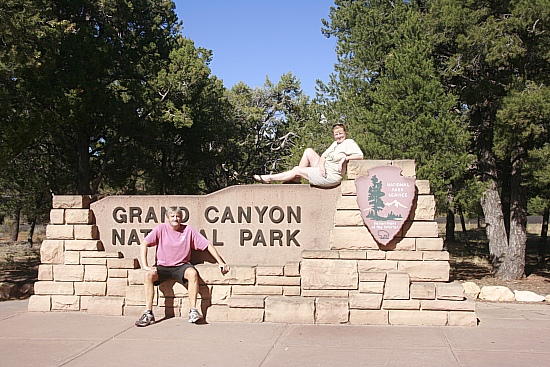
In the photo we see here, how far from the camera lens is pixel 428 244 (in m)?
7.89

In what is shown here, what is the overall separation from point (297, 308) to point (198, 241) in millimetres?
1619

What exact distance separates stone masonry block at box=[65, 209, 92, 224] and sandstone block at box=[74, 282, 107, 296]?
2.97ft

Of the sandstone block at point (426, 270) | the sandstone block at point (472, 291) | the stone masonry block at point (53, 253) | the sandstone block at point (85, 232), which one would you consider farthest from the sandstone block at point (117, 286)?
the sandstone block at point (472, 291)

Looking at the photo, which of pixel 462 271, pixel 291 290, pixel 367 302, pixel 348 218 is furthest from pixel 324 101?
pixel 367 302

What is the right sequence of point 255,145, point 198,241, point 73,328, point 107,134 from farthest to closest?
point 255,145, point 107,134, point 198,241, point 73,328

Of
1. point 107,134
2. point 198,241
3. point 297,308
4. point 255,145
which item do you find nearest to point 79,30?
point 107,134

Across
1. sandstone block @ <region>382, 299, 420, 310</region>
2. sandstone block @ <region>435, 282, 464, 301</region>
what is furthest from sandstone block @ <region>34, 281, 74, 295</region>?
sandstone block @ <region>435, 282, 464, 301</region>

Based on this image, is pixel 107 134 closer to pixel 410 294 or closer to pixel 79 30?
pixel 79 30

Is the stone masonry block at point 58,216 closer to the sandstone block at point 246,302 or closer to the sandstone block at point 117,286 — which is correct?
the sandstone block at point 117,286

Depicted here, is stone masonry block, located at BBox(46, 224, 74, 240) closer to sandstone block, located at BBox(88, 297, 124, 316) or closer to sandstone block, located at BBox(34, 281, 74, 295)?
sandstone block, located at BBox(34, 281, 74, 295)

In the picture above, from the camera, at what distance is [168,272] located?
788 centimetres

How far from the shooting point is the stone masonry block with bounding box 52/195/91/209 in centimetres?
874

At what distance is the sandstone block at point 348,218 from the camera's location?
7.99 m

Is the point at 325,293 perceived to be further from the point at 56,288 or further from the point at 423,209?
the point at 56,288
